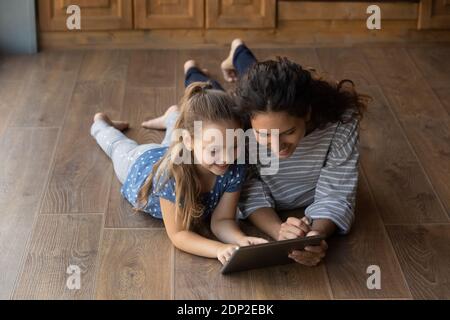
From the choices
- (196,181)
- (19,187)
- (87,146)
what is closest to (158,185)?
(196,181)

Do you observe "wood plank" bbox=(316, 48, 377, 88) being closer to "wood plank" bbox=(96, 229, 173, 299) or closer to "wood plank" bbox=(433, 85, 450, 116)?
"wood plank" bbox=(433, 85, 450, 116)

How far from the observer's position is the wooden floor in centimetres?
209

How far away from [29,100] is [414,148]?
132cm

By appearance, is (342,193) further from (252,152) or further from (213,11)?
(213,11)

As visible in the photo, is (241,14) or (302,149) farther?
(241,14)

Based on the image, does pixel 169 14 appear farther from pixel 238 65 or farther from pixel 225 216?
pixel 225 216

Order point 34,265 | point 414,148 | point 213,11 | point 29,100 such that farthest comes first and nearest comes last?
1. point 213,11
2. point 29,100
3. point 414,148
4. point 34,265

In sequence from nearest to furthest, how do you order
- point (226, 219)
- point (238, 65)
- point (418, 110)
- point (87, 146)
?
point (226, 219) → point (87, 146) → point (418, 110) → point (238, 65)

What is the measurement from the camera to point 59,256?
218 cm

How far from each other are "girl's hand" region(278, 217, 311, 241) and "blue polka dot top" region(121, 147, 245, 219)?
0.17m

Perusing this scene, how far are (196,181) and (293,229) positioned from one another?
0.88 feet


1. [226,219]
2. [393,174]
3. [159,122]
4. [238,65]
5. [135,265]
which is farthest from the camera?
[238,65]

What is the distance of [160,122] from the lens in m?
2.87

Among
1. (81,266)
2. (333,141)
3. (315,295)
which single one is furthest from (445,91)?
(81,266)
